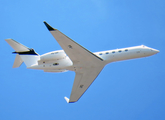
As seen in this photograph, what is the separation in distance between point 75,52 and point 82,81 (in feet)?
13.0

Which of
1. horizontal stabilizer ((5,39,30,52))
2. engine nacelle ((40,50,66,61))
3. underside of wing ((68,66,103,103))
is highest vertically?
horizontal stabilizer ((5,39,30,52))

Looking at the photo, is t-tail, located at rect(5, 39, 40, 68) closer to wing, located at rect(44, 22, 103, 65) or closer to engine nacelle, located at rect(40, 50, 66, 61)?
engine nacelle, located at rect(40, 50, 66, 61)

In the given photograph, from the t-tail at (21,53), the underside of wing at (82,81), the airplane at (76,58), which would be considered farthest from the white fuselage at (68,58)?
the t-tail at (21,53)

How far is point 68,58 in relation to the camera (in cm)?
2133

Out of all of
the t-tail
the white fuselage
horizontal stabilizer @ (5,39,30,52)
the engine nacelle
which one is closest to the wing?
the white fuselage

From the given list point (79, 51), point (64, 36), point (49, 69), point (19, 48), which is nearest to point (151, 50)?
point (79, 51)

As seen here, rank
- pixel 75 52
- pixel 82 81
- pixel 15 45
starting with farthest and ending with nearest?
1. pixel 15 45
2. pixel 82 81
3. pixel 75 52

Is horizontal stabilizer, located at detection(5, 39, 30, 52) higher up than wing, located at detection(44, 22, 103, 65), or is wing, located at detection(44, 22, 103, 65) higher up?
horizontal stabilizer, located at detection(5, 39, 30, 52)

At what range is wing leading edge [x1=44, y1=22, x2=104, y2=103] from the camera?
62.2 ft

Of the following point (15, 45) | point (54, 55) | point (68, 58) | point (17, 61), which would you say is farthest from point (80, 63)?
point (15, 45)

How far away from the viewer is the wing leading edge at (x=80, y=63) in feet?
62.2

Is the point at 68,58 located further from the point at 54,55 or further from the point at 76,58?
the point at 54,55

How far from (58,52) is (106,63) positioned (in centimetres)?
447

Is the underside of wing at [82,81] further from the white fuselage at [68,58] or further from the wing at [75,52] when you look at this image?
the white fuselage at [68,58]
